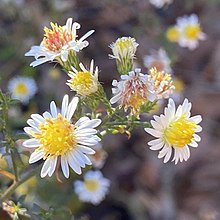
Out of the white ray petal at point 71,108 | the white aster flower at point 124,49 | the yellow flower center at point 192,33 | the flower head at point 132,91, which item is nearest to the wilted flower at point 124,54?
the white aster flower at point 124,49

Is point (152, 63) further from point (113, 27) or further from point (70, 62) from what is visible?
point (70, 62)

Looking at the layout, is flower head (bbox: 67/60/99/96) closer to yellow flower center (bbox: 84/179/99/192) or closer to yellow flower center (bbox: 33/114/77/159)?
yellow flower center (bbox: 33/114/77/159)

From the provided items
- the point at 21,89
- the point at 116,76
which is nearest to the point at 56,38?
the point at 21,89

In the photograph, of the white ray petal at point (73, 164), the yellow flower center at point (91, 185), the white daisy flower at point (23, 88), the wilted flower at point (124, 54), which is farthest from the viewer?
the white daisy flower at point (23, 88)

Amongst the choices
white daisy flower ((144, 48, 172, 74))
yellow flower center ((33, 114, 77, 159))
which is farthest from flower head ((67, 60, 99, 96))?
white daisy flower ((144, 48, 172, 74))

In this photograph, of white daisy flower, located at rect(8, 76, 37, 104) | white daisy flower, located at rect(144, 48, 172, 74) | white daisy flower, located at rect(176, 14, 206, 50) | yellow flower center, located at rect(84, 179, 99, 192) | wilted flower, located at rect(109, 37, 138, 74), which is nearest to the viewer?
wilted flower, located at rect(109, 37, 138, 74)

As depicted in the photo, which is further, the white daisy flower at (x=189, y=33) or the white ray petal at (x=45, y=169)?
the white daisy flower at (x=189, y=33)

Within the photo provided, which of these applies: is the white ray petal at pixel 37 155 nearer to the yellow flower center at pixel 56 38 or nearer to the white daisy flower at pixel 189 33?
the yellow flower center at pixel 56 38
